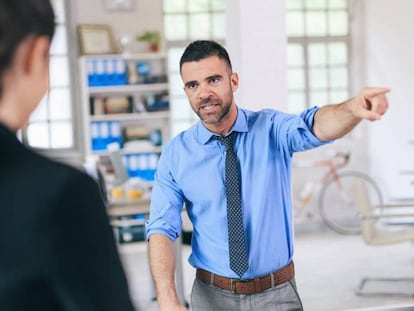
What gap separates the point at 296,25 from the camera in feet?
30.8

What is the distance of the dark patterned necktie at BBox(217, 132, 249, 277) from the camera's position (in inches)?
93.0

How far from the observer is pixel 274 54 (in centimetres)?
400

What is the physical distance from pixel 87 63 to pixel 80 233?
835cm

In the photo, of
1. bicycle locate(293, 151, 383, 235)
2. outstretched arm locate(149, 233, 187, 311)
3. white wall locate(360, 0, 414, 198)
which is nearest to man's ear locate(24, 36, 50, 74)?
outstretched arm locate(149, 233, 187, 311)

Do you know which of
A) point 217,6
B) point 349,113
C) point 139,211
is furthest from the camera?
point 217,6

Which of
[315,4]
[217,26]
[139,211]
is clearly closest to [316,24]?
[315,4]

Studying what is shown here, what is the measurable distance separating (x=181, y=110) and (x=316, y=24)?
1.93 m

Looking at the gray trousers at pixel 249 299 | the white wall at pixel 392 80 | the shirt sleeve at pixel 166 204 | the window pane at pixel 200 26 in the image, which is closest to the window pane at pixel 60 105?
the window pane at pixel 200 26

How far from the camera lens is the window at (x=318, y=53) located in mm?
9406

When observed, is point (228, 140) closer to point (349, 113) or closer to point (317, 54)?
point (349, 113)

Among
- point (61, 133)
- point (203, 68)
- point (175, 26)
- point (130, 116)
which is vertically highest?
point (175, 26)

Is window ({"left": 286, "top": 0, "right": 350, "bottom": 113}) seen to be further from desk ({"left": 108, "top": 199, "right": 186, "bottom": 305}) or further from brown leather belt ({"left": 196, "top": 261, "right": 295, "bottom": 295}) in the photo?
brown leather belt ({"left": 196, "top": 261, "right": 295, "bottom": 295})

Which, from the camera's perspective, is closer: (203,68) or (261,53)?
(203,68)

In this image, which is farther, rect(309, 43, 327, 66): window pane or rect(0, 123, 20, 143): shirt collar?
rect(309, 43, 327, 66): window pane
